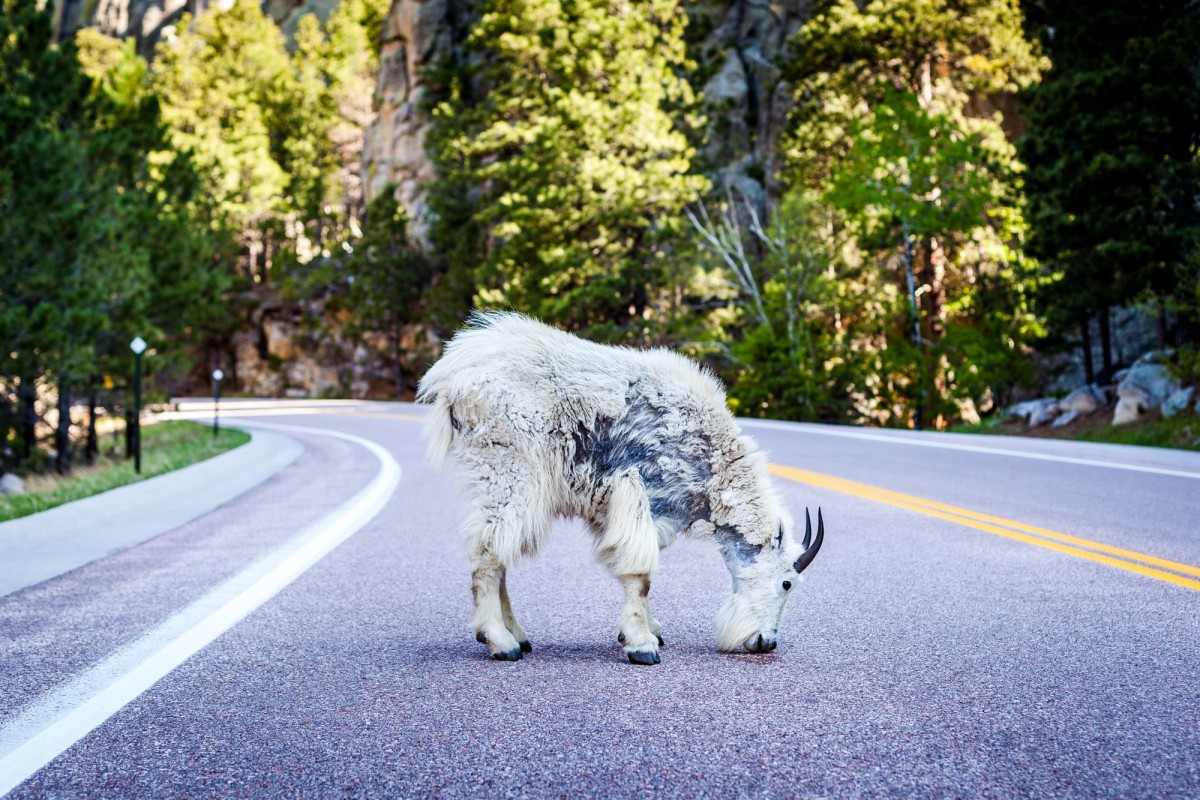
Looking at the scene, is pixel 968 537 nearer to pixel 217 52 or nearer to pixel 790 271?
pixel 790 271

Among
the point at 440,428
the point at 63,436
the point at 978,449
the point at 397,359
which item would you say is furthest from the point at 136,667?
the point at 397,359

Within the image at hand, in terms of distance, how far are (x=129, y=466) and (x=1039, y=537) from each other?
1601 centimetres

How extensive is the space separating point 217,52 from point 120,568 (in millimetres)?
73469

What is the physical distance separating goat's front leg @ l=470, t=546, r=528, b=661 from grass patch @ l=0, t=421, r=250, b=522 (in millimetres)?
6735

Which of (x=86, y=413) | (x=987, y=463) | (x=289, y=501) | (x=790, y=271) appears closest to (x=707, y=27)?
(x=790, y=271)

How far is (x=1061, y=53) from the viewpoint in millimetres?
23688

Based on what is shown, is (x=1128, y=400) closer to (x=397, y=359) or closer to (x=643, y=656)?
(x=643, y=656)

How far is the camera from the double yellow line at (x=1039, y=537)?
5.84 meters

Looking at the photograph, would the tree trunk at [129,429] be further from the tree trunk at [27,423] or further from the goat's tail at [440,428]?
the goat's tail at [440,428]

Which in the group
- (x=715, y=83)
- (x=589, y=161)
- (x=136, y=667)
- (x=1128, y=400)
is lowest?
(x=136, y=667)

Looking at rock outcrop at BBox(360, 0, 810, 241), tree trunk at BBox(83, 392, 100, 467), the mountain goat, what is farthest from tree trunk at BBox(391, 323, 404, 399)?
the mountain goat

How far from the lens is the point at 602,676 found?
153 inches

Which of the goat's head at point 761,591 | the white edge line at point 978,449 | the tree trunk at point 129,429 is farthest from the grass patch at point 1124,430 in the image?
the tree trunk at point 129,429

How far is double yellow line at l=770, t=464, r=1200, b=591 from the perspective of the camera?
5.84m
